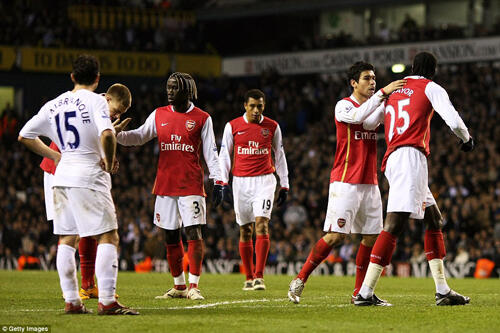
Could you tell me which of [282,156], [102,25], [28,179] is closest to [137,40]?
[102,25]

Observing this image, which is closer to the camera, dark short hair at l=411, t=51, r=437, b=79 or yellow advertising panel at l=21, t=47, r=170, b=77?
dark short hair at l=411, t=51, r=437, b=79

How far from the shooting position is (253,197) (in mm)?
13453

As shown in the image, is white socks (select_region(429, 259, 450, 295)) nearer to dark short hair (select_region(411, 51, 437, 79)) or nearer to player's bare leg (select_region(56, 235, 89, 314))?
dark short hair (select_region(411, 51, 437, 79))

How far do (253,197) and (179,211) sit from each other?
2689 millimetres

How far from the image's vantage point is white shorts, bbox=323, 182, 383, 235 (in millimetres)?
9875

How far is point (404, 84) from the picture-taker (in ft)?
31.6

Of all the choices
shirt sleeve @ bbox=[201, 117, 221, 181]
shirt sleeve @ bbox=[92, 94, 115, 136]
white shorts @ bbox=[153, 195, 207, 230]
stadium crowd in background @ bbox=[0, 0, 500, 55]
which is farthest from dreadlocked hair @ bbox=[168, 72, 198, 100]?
stadium crowd in background @ bbox=[0, 0, 500, 55]

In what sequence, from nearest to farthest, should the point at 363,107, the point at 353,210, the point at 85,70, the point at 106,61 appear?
the point at 85,70 < the point at 363,107 < the point at 353,210 < the point at 106,61

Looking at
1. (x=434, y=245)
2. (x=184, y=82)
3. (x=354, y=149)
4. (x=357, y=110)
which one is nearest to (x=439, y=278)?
(x=434, y=245)

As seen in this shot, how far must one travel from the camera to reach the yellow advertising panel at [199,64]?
3766 centimetres

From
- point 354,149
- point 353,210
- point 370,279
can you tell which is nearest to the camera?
point 370,279

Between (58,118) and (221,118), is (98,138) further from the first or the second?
(221,118)

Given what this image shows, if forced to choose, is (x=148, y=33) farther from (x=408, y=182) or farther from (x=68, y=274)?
(x=68, y=274)

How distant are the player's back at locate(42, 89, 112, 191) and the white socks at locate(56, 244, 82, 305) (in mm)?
630
